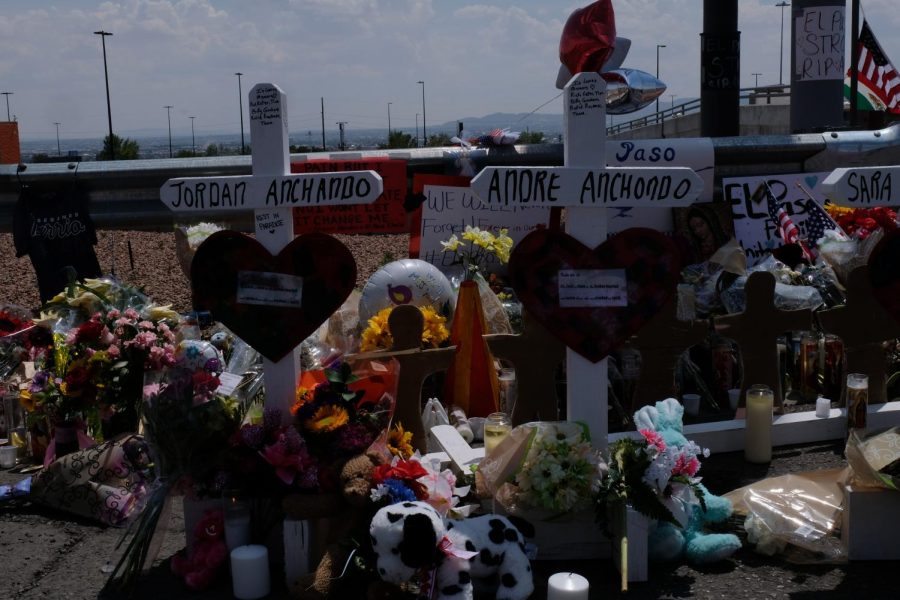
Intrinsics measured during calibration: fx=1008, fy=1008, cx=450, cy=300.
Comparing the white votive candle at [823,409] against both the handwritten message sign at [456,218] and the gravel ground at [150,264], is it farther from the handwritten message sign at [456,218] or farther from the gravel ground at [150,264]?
the gravel ground at [150,264]

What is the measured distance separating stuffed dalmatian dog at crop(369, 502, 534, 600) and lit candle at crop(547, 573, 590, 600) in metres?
0.17

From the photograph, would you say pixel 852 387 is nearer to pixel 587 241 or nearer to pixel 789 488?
pixel 789 488

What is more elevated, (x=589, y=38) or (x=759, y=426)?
(x=589, y=38)

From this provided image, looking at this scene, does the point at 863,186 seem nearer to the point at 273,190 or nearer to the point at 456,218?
the point at 273,190

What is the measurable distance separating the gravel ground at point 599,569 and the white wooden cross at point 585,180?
2.97ft

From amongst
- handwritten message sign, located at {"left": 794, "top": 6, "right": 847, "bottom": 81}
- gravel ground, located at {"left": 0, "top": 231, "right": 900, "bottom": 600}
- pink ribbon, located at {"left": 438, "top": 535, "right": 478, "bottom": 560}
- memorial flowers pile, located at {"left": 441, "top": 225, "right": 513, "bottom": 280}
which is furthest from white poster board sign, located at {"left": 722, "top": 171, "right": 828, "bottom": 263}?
handwritten message sign, located at {"left": 794, "top": 6, "right": 847, "bottom": 81}

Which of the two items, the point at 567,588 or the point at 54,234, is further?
the point at 54,234

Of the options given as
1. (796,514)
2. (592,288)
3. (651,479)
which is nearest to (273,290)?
(592,288)

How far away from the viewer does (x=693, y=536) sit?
388 cm

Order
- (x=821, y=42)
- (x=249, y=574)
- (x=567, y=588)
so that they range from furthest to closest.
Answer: (x=821, y=42) → (x=249, y=574) → (x=567, y=588)

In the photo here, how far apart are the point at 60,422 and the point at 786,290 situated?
3.96 m

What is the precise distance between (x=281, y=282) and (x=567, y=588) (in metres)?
1.70

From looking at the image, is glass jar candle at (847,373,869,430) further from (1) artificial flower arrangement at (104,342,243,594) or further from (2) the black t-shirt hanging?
(2) the black t-shirt hanging

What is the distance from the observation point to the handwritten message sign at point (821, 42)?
45.1 ft
